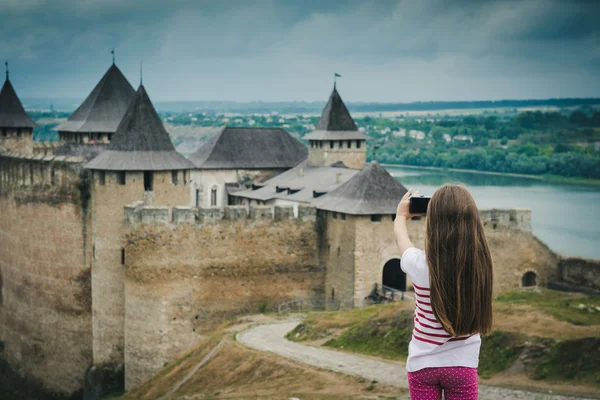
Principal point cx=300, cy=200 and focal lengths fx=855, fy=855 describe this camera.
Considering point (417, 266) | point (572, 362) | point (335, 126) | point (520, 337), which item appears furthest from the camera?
point (335, 126)

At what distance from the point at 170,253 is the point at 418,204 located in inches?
703

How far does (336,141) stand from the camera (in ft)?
123

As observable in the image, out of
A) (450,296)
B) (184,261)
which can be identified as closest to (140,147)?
(184,261)

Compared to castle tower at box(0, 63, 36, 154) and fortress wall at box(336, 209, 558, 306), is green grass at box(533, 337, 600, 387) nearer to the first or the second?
fortress wall at box(336, 209, 558, 306)

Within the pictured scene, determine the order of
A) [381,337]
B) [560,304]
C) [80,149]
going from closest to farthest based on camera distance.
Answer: [381,337] → [560,304] → [80,149]

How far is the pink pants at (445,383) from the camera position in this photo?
4352mm

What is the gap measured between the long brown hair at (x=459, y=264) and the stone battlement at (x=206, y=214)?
58.9 ft

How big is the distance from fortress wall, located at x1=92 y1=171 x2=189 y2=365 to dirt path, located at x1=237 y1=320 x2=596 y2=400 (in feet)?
15.2

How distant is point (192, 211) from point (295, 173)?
14.0 m

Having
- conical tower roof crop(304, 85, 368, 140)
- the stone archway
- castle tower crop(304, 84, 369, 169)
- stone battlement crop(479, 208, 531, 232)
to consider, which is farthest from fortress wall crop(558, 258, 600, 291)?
conical tower roof crop(304, 85, 368, 140)

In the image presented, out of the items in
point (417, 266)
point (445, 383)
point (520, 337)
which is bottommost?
point (520, 337)

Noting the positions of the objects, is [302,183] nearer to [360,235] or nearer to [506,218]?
→ [360,235]

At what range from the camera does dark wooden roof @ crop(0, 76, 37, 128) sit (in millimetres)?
36312

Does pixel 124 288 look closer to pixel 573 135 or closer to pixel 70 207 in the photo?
pixel 70 207
